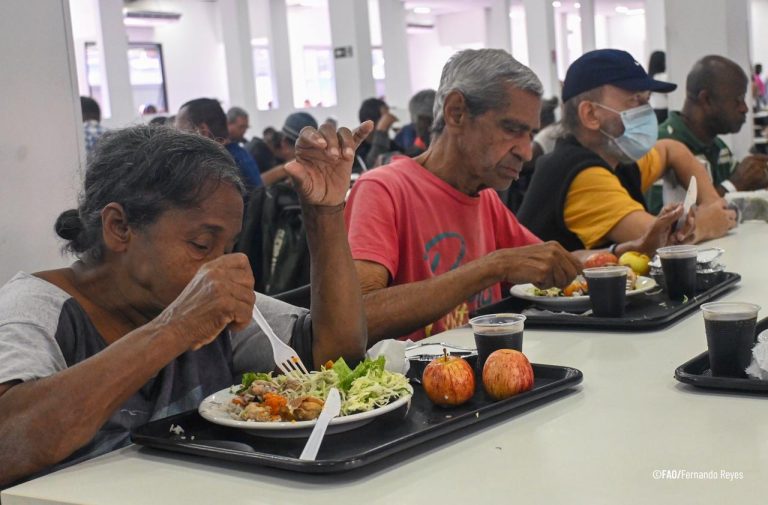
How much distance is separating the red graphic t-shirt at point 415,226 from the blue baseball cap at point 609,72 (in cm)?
95

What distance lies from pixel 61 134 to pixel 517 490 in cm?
174

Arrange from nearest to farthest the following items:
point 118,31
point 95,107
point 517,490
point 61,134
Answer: point 517,490
point 61,134
point 95,107
point 118,31

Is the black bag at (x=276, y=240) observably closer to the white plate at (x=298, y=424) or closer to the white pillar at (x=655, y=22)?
the white plate at (x=298, y=424)

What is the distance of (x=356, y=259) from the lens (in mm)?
2225

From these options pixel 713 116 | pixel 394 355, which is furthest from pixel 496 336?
pixel 713 116

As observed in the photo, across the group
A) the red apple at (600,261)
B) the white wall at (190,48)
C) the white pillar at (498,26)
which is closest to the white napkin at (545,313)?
the red apple at (600,261)

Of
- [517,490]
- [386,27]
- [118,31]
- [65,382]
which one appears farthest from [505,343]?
[386,27]

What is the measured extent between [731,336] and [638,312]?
618 millimetres

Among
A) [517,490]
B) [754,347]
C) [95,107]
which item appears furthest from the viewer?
[95,107]

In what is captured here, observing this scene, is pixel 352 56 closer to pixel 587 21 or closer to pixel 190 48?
pixel 190 48

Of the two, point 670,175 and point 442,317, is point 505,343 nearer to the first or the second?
point 442,317

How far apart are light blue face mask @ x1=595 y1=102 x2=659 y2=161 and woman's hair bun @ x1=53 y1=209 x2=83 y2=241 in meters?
2.10

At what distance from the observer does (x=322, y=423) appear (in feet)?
3.96

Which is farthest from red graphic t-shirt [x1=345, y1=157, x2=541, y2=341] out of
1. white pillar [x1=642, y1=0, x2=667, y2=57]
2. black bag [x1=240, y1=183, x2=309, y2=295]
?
white pillar [x1=642, y1=0, x2=667, y2=57]
